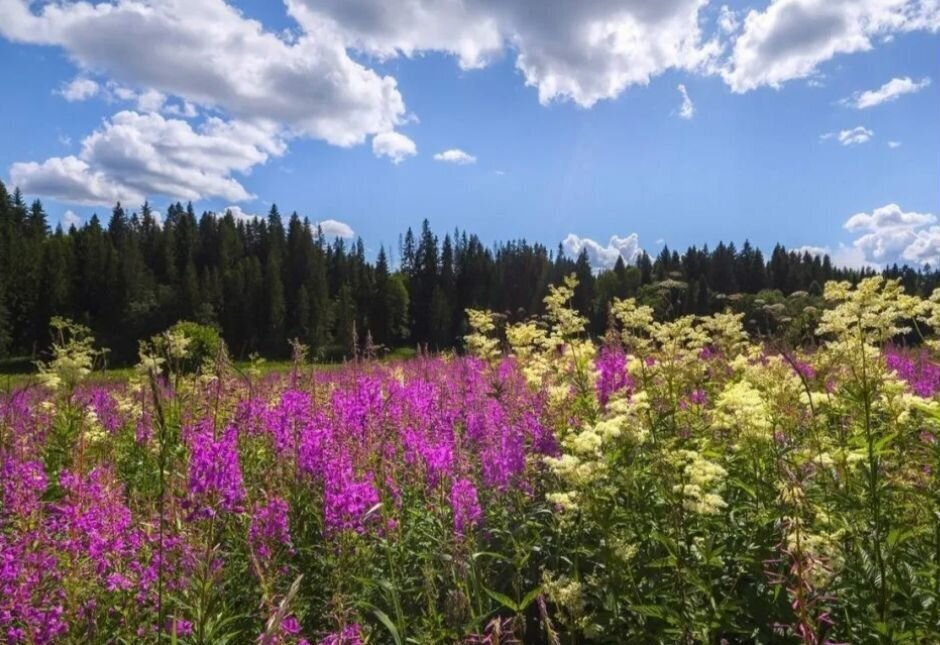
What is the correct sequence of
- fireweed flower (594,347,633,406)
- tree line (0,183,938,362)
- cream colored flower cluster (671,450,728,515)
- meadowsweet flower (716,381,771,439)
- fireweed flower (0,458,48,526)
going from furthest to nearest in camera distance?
tree line (0,183,938,362) → fireweed flower (594,347,633,406) → meadowsweet flower (716,381,771,439) → fireweed flower (0,458,48,526) → cream colored flower cluster (671,450,728,515)

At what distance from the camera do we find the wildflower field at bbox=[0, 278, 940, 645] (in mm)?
2850

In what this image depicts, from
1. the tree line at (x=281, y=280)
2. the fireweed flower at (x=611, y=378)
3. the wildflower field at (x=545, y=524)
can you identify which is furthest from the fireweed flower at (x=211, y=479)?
the tree line at (x=281, y=280)

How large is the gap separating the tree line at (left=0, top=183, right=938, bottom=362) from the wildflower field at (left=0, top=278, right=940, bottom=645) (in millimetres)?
68589

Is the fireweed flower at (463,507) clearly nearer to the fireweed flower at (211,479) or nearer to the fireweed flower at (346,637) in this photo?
the fireweed flower at (346,637)

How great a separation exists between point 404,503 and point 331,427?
82 cm

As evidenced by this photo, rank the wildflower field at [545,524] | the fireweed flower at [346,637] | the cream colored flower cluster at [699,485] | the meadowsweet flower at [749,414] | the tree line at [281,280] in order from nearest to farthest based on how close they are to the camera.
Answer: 1. the fireweed flower at [346,637]
2. the wildflower field at [545,524]
3. the cream colored flower cluster at [699,485]
4. the meadowsweet flower at [749,414]
5. the tree line at [281,280]

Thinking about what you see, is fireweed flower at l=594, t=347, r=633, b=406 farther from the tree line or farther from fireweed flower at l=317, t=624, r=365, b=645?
the tree line

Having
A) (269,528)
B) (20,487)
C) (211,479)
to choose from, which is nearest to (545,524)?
(269,528)

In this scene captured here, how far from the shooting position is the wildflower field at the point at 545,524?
285cm

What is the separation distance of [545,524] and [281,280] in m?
99.8

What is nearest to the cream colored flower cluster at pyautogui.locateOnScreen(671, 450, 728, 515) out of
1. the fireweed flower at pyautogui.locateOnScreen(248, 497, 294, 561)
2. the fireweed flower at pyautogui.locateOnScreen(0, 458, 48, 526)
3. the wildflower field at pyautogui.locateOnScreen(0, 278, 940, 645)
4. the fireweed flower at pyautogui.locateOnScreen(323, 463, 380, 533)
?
the wildflower field at pyautogui.locateOnScreen(0, 278, 940, 645)

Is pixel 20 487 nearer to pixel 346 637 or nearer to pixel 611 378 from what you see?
pixel 346 637

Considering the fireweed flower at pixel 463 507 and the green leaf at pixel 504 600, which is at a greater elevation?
the fireweed flower at pixel 463 507

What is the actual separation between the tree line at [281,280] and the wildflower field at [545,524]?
6859cm
